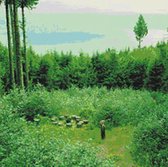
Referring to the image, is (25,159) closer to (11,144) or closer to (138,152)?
(11,144)

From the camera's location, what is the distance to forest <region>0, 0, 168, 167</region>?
15.8 meters

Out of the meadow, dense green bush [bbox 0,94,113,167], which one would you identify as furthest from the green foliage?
dense green bush [bbox 0,94,113,167]

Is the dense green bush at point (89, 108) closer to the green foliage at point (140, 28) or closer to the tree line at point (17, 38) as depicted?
the tree line at point (17, 38)

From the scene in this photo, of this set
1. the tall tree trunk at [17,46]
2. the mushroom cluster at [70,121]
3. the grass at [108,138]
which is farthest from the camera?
the tall tree trunk at [17,46]

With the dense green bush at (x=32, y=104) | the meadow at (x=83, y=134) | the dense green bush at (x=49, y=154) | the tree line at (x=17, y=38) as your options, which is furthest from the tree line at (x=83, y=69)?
the dense green bush at (x=49, y=154)

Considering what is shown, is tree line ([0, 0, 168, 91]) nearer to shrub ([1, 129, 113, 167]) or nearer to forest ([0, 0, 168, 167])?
forest ([0, 0, 168, 167])

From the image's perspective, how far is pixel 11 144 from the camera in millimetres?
17797

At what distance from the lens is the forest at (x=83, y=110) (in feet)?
51.9

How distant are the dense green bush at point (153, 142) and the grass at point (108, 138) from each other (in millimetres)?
2805

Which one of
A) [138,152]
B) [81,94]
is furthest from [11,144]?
[81,94]

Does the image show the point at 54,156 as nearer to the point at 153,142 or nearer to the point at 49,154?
the point at 49,154

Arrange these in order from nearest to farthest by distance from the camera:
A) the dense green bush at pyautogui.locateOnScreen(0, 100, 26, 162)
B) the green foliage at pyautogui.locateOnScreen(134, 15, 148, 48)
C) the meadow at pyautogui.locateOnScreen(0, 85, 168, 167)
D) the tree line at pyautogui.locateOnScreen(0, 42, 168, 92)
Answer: the meadow at pyautogui.locateOnScreen(0, 85, 168, 167) → the dense green bush at pyautogui.locateOnScreen(0, 100, 26, 162) → the tree line at pyautogui.locateOnScreen(0, 42, 168, 92) → the green foliage at pyautogui.locateOnScreen(134, 15, 148, 48)

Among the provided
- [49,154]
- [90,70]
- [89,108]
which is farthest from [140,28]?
[49,154]

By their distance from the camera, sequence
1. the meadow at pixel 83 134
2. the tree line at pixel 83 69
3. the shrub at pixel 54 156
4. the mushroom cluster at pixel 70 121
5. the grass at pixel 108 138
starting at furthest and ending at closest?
1. the tree line at pixel 83 69
2. the mushroom cluster at pixel 70 121
3. the grass at pixel 108 138
4. the meadow at pixel 83 134
5. the shrub at pixel 54 156
